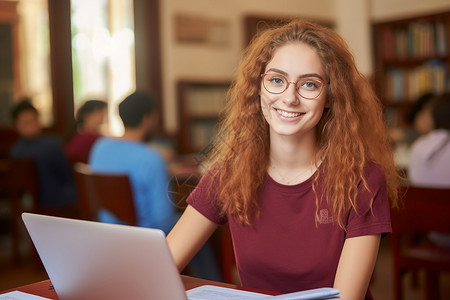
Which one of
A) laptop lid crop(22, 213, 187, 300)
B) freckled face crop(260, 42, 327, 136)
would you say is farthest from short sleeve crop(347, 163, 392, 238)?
laptop lid crop(22, 213, 187, 300)

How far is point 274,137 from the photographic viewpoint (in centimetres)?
144

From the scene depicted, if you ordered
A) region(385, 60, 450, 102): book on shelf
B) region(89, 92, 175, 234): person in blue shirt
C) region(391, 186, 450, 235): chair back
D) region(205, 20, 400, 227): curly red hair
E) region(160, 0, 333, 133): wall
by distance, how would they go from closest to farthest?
1. region(205, 20, 400, 227): curly red hair
2. region(391, 186, 450, 235): chair back
3. region(89, 92, 175, 234): person in blue shirt
4. region(160, 0, 333, 133): wall
5. region(385, 60, 450, 102): book on shelf

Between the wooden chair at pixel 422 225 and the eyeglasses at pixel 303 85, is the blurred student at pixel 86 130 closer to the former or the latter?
the wooden chair at pixel 422 225

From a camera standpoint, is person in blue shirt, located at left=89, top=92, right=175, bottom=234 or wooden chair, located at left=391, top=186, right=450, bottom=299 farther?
person in blue shirt, located at left=89, top=92, right=175, bottom=234

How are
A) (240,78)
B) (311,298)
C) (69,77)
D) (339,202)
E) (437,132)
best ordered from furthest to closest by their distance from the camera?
(69,77) → (437,132) → (240,78) → (339,202) → (311,298)

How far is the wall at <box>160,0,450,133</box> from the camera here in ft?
19.3

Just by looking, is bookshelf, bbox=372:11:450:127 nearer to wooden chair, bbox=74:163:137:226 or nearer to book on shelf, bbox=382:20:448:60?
book on shelf, bbox=382:20:448:60

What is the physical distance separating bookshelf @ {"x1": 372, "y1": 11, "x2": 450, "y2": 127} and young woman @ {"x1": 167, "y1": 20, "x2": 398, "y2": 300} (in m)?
4.90

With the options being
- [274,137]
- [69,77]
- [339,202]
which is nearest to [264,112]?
[274,137]

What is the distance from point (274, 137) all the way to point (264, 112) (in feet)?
0.23

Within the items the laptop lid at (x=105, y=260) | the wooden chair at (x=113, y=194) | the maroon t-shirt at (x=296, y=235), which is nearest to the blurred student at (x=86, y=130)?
the wooden chair at (x=113, y=194)

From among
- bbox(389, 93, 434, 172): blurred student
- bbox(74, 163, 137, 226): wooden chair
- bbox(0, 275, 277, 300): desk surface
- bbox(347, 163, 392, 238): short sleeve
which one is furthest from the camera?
bbox(389, 93, 434, 172): blurred student

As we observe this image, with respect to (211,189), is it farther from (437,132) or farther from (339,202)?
(437,132)

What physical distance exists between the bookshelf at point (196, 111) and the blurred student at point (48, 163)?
1777 millimetres
